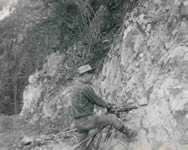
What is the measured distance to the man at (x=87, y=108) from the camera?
227 inches

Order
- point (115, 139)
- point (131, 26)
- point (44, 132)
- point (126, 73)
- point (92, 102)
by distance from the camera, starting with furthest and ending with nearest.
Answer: point (44, 132)
point (131, 26)
point (126, 73)
point (115, 139)
point (92, 102)

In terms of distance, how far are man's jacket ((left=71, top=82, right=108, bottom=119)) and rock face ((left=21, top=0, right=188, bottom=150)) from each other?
3.14 feet

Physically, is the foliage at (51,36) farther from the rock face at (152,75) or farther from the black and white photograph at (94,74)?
the rock face at (152,75)

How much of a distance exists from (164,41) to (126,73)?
1274 mm

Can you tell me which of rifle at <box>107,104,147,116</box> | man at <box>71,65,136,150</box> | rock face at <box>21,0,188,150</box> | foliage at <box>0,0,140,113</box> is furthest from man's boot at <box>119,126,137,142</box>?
foliage at <box>0,0,140,113</box>

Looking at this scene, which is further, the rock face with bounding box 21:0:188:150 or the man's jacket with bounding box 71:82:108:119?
the man's jacket with bounding box 71:82:108:119

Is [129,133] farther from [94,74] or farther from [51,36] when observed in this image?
[51,36]

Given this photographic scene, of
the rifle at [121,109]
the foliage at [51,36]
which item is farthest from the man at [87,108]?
the foliage at [51,36]

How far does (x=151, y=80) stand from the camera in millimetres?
6355

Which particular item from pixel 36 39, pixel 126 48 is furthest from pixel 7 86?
pixel 126 48

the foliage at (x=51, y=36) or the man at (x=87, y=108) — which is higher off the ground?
the foliage at (x=51, y=36)

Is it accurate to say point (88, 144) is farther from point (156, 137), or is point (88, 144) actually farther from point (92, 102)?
point (156, 137)

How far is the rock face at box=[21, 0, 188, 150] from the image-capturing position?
5.47m

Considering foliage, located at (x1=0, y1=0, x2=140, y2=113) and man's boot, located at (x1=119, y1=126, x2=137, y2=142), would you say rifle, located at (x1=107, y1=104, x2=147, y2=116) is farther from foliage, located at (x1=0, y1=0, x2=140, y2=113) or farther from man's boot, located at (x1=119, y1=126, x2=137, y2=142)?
foliage, located at (x1=0, y1=0, x2=140, y2=113)
